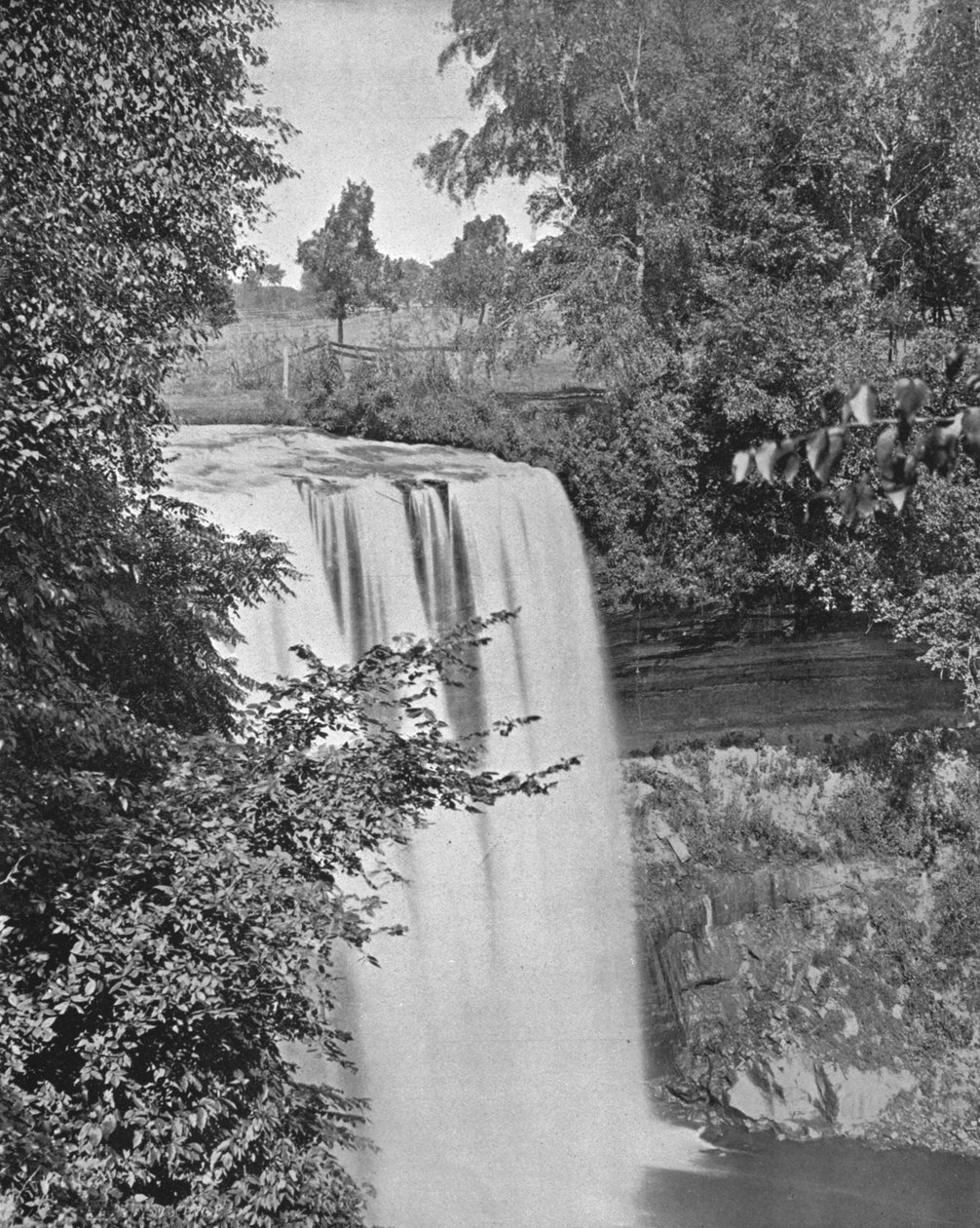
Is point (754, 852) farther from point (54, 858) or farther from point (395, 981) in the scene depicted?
point (54, 858)

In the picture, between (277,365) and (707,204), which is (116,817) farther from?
(707,204)

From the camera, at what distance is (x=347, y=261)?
13.8m

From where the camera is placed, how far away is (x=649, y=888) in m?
14.8

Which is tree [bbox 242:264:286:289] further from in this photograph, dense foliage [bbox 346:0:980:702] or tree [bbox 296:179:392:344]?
dense foliage [bbox 346:0:980:702]

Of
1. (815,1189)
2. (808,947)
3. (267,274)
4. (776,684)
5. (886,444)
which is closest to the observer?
(886,444)

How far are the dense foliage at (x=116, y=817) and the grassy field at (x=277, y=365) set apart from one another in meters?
6.53

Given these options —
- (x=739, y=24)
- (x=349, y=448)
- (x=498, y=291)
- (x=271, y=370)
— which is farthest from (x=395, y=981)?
(x=739, y=24)

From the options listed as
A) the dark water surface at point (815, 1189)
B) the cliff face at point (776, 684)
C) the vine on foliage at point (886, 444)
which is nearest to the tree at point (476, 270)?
the cliff face at point (776, 684)

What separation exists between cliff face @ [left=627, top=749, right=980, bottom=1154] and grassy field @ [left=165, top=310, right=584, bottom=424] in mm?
5395

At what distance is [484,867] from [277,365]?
6.63 m

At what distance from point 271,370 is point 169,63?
6.75 meters

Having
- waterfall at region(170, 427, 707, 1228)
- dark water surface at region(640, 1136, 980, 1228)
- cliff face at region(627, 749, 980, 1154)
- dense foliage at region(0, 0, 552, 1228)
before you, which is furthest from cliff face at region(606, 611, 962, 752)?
dense foliage at region(0, 0, 552, 1228)

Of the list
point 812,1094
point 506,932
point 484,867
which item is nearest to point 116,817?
point 484,867

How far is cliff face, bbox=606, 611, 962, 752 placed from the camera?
15.6m
